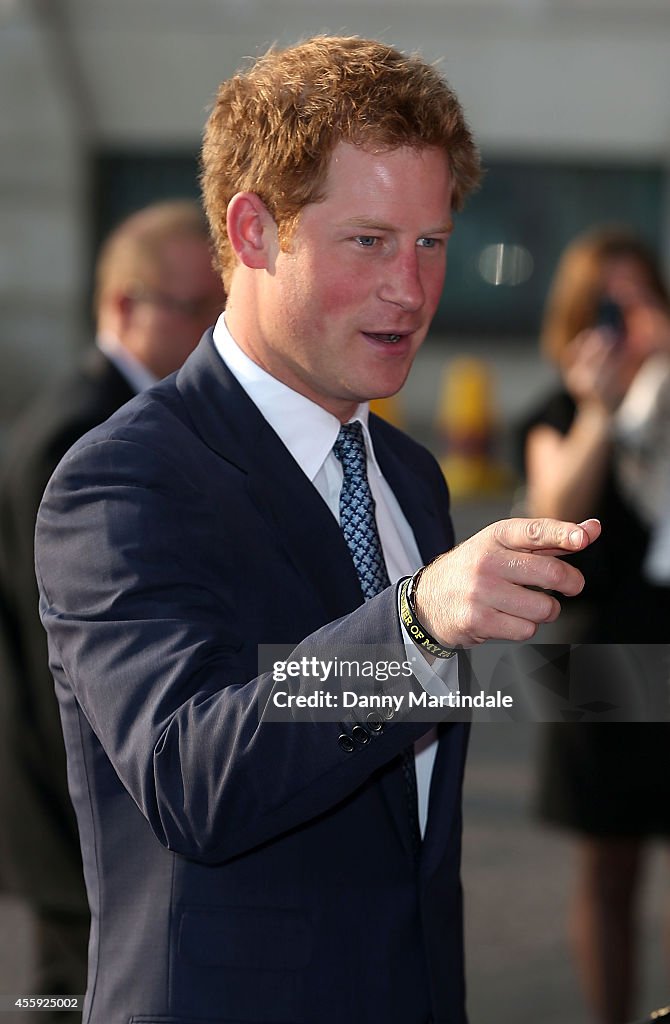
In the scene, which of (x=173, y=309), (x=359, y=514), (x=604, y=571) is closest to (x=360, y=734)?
(x=359, y=514)

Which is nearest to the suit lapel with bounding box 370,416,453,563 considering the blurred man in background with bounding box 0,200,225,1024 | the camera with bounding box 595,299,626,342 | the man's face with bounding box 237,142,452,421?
the man's face with bounding box 237,142,452,421

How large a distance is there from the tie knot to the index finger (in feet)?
1.37

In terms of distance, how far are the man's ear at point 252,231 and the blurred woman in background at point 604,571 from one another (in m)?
1.07

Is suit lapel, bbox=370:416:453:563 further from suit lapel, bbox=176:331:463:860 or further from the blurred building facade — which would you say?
the blurred building facade

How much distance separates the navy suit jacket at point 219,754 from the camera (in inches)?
45.0

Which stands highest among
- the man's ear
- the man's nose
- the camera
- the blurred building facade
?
the blurred building facade

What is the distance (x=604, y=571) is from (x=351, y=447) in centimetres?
142

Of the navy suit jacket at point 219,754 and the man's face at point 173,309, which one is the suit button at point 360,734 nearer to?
the navy suit jacket at point 219,754

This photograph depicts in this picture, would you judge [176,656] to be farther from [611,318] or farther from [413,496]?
[611,318]

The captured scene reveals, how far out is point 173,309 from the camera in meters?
2.34

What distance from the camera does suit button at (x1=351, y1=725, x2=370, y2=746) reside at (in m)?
1.13

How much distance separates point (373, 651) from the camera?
3.68 feet

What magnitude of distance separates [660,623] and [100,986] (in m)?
1.45

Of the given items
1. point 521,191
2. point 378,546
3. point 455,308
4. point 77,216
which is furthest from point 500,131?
point 378,546
